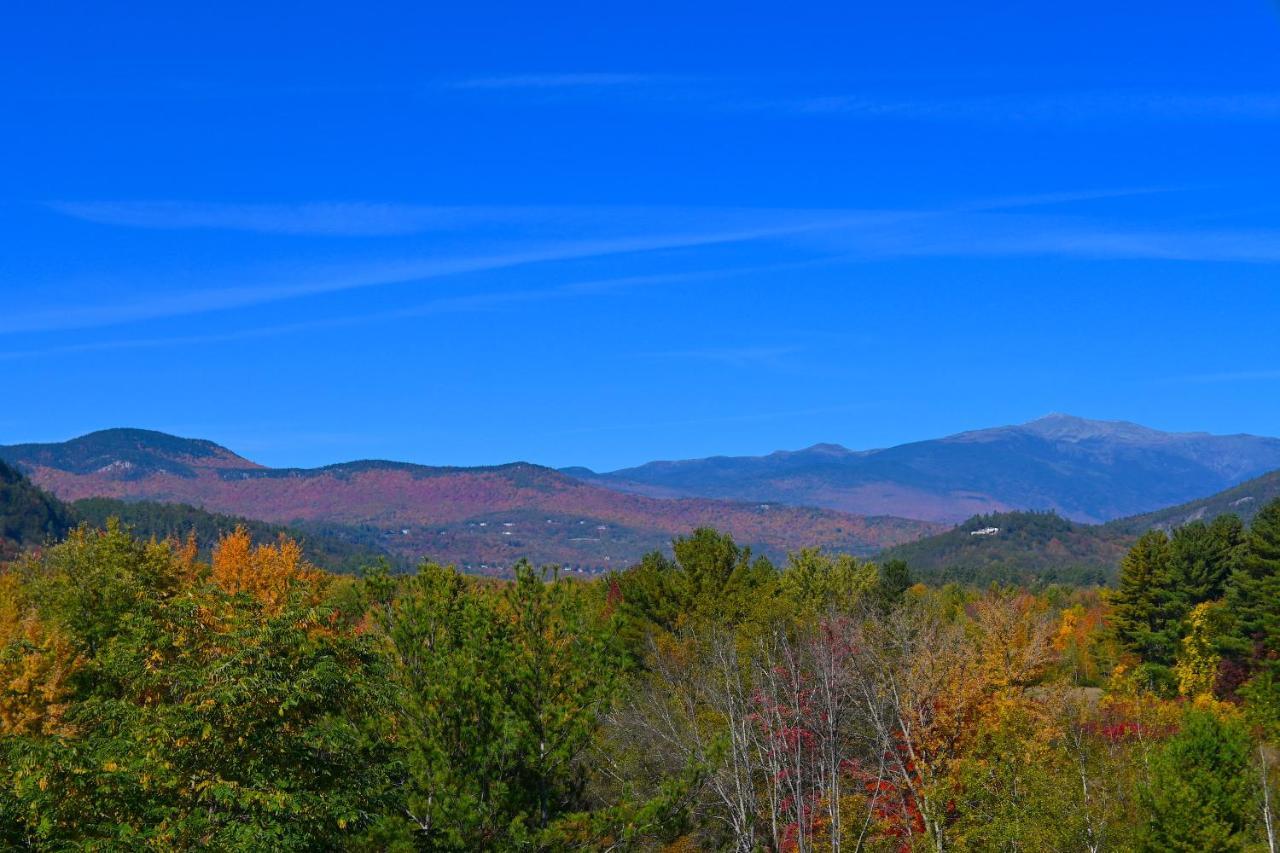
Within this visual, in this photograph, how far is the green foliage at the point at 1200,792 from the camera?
41.1 metres

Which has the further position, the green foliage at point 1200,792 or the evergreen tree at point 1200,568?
the evergreen tree at point 1200,568

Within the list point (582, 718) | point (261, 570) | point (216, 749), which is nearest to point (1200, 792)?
point (582, 718)

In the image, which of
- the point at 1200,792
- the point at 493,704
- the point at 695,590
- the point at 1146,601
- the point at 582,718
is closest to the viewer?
the point at 493,704

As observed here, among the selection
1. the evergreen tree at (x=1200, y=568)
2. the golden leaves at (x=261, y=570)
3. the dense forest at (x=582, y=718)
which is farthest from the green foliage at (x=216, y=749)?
the evergreen tree at (x=1200, y=568)

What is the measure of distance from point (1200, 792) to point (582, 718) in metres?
27.2

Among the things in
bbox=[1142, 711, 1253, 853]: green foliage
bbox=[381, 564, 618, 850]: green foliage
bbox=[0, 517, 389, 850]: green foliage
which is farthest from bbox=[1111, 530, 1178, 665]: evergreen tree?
bbox=[0, 517, 389, 850]: green foliage

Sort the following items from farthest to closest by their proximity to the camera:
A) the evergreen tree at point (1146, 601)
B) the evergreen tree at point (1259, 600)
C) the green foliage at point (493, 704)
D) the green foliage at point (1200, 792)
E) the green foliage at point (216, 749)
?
the evergreen tree at point (1146, 601)
the evergreen tree at point (1259, 600)
the green foliage at point (1200, 792)
the green foliage at point (493, 704)
the green foliage at point (216, 749)

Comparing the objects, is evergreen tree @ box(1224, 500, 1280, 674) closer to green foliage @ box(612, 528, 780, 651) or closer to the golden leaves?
green foliage @ box(612, 528, 780, 651)

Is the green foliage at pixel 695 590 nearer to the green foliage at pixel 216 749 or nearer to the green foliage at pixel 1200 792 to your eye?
the green foliage at pixel 1200 792

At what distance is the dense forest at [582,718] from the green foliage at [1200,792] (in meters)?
0.10

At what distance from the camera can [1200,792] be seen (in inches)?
1658

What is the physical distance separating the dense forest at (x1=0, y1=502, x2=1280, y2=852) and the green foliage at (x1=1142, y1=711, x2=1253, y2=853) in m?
0.10

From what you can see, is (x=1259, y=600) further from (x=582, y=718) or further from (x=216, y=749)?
(x=216, y=749)

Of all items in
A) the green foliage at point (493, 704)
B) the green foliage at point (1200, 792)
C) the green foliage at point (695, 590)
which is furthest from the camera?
the green foliage at point (695, 590)
